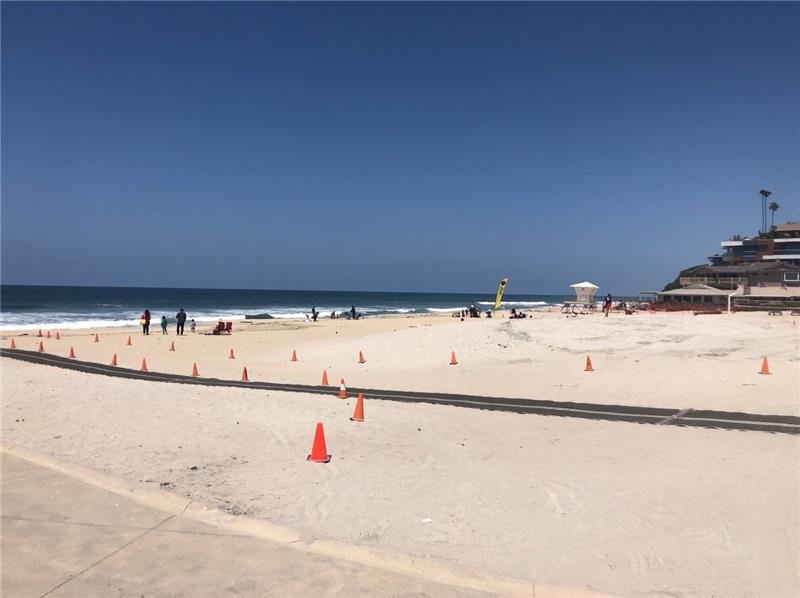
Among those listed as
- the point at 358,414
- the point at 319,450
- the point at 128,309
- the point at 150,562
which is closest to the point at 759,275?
the point at 358,414

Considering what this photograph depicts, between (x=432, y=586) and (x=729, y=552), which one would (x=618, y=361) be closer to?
(x=729, y=552)

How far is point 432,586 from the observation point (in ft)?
15.5

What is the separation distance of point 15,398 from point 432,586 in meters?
11.3

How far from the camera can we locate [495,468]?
335 inches

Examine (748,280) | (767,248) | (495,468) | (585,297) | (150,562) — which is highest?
(767,248)

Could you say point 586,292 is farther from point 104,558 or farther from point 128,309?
point 128,309

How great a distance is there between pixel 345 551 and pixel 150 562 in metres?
1.67

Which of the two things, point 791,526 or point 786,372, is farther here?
point 786,372

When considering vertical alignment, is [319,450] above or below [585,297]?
below

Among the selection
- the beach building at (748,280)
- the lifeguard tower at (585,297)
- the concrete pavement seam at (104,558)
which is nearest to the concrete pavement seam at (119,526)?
the concrete pavement seam at (104,558)

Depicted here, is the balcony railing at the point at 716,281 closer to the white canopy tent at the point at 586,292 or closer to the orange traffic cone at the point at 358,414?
the white canopy tent at the point at 586,292

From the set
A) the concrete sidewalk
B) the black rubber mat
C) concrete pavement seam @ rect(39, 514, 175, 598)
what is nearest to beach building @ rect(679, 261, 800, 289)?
the black rubber mat

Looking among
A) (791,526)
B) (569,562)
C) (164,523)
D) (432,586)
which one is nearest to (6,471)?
(164,523)

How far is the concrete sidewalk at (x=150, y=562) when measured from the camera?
4.44 meters
